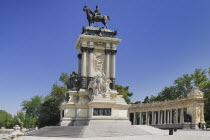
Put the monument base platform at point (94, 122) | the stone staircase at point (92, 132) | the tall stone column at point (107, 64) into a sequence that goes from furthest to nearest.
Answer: the tall stone column at point (107, 64), the monument base platform at point (94, 122), the stone staircase at point (92, 132)

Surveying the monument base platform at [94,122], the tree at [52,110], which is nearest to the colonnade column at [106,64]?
the monument base platform at [94,122]

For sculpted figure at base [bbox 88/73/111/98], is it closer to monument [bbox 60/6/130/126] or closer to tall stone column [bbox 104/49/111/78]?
monument [bbox 60/6/130/126]

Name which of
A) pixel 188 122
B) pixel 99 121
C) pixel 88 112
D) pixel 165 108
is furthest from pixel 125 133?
pixel 165 108

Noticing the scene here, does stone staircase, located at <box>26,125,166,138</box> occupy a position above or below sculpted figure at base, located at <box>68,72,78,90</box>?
below

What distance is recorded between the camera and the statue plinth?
34844 mm

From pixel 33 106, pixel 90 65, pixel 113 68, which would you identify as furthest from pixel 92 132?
pixel 33 106

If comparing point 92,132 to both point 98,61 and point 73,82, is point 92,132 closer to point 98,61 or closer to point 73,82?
point 73,82

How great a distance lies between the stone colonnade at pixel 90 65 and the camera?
37781 millimetres

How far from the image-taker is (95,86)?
3584 cm

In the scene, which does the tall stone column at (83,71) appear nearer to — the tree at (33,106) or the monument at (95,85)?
the monument at (95,85)

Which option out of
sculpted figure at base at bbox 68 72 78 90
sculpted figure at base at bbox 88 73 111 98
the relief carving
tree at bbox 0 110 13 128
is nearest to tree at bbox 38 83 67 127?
sculpted figure at base at bbox 68 72 78 90

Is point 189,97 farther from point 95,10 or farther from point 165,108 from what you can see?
point 95,10

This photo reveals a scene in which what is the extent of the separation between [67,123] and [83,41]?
10.8 m

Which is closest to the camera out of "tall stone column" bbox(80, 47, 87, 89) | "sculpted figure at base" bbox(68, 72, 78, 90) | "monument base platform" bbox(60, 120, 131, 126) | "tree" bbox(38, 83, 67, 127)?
"monument base platform" bbox(60, 120, 131, 126)
